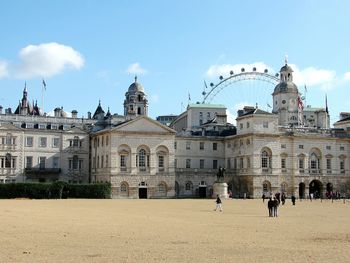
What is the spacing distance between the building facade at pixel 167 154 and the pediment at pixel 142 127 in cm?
14

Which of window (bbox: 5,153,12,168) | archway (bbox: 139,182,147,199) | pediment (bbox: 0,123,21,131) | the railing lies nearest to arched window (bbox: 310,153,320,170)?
archway (bbox: 139,182,147,199)

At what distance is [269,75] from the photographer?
14112cm

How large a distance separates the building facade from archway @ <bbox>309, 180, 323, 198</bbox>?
174mm

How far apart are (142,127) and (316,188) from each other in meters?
29.7

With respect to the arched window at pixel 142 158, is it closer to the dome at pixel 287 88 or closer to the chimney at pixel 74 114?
the chimney at pixel 74 114

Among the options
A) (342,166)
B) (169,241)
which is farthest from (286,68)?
(169,241)

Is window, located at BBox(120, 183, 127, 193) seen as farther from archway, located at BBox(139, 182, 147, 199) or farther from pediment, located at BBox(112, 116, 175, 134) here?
pediment, located at BBox(112, 116, 175, 134)

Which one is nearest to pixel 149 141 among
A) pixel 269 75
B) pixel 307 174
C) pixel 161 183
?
pixel 161 183

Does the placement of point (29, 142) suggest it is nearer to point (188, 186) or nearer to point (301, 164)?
point (188, 186)

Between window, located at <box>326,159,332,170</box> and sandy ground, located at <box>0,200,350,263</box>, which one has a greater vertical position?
window, located at <box>326,159,332,170</box>

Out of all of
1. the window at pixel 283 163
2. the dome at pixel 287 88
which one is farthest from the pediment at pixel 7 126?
the dome at pixel 287 88

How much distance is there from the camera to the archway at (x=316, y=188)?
9938cm

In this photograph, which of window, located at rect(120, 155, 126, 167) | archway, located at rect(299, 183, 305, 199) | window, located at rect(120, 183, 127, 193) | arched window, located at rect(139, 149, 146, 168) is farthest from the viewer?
archway, located at rect(299, 183, 305, 199)

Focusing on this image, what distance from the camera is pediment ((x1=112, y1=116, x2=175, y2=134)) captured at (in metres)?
90.6
